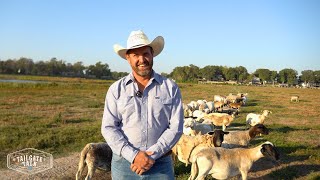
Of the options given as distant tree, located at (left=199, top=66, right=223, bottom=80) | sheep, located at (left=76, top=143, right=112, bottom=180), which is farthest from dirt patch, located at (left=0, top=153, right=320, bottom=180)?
distant tree, located at (left=199, top=66, right=223, bottom=80)

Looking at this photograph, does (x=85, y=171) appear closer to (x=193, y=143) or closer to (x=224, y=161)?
(x=193, y=143)

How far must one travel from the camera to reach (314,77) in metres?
139

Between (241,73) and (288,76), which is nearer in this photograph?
(288,76)

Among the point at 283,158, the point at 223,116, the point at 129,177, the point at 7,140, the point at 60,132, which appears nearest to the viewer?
the point at 129,177

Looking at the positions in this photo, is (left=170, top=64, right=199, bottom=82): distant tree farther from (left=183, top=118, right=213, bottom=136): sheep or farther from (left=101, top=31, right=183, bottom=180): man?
(left=101, top=31, right=183, bottom=180): man

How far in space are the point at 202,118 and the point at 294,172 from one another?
7.66 meters

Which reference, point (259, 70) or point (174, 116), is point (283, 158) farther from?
point (259, 70)

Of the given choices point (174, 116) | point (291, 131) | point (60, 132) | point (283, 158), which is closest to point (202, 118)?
point (291, 131)

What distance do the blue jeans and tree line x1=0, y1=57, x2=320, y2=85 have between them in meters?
130

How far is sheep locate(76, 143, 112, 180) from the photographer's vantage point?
8.25m

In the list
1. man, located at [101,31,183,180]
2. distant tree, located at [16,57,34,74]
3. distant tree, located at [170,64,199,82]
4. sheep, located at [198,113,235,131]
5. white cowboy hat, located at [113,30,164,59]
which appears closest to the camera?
man, located at [101,31,183,180]

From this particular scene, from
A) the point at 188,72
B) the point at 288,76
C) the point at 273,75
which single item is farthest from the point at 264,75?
the point at 188,72

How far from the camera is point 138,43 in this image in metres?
3.60

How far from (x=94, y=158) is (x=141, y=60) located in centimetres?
537
